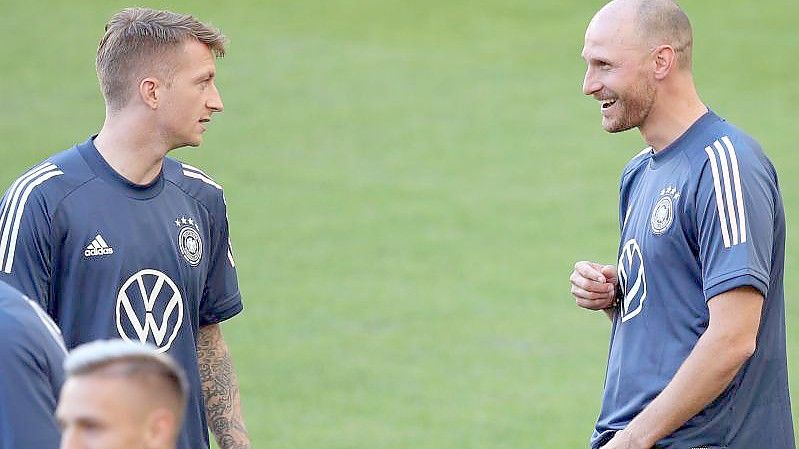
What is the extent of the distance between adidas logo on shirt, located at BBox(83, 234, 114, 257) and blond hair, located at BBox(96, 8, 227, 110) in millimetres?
505

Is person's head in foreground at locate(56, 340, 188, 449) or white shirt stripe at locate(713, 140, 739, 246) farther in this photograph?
white shirt stripe at locate(713, 140, 739, 246)

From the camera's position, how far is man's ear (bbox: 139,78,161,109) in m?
4.57

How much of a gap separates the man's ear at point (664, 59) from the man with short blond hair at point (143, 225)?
1.44 metres

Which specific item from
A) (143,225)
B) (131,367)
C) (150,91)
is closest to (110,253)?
(143,225)

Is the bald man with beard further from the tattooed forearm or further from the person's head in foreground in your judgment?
the person's head in foreground

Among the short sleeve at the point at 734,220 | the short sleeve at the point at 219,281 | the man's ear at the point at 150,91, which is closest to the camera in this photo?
the short sleeve at the point at 734,220

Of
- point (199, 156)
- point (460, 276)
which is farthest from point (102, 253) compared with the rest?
point (199, 156)

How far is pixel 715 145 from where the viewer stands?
13.9 feet

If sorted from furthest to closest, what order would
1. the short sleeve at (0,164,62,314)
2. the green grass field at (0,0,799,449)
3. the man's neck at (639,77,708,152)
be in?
the green grass field at (0,0,799,449)
the man's neck at (639,77,708,152)
the short sleeve at (0,164,62,314)

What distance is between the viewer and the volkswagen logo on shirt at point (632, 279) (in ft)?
14.3

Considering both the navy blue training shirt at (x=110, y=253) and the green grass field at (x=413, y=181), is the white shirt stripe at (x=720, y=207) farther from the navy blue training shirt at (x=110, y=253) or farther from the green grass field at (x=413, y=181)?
the green grass field at (x=413, y=181)

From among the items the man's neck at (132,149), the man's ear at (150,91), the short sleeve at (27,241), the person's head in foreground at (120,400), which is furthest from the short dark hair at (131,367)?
the man's ear at (150,91)

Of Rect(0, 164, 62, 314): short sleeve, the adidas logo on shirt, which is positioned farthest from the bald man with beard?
Rect(0, 164, 62, 314): short sleeve

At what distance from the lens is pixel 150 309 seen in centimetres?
442
